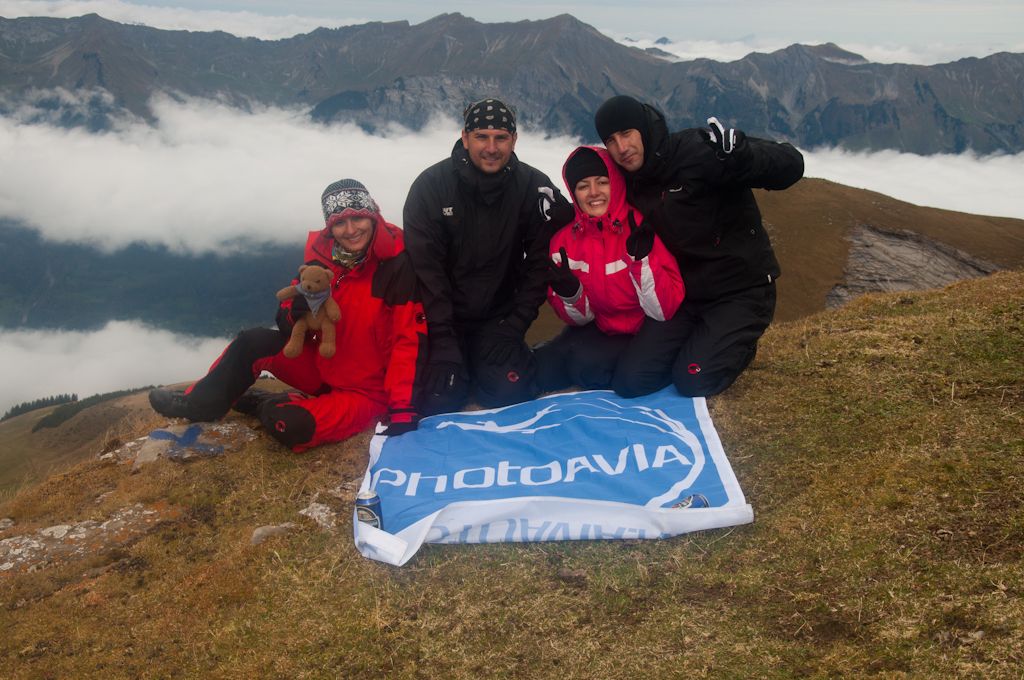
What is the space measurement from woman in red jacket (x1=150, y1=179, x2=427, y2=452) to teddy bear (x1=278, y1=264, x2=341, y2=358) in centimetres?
19

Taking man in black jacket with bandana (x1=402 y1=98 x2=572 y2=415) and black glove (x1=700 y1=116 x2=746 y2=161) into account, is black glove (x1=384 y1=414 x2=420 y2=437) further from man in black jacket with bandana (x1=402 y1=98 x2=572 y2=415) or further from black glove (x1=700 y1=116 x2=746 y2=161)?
black glove (x1=700 y1=116 x2=746 y2=161)

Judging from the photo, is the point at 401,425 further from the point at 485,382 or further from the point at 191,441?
the point at 191,441

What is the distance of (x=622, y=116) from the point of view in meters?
8.71

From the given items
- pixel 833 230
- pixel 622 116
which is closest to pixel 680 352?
pixel 622 116

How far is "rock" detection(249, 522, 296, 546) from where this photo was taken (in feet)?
23.9

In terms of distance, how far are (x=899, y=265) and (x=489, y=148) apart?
84.7 metres

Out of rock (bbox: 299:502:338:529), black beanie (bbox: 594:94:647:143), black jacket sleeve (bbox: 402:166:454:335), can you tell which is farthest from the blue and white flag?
black beanie (bbox: 594:94:647:143)

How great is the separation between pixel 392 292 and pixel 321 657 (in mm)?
5065

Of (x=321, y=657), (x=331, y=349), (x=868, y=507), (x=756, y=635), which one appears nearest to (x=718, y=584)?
(x=756, y=635)

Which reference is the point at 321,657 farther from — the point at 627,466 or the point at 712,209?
the point at 712,209

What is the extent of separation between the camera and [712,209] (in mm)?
9352

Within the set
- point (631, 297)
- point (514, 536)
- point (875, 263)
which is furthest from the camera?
point (875, 263)

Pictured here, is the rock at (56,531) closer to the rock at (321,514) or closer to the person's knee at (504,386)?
the rock at (321,514)

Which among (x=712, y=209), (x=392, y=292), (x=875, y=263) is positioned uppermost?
(x=712, y=209)
